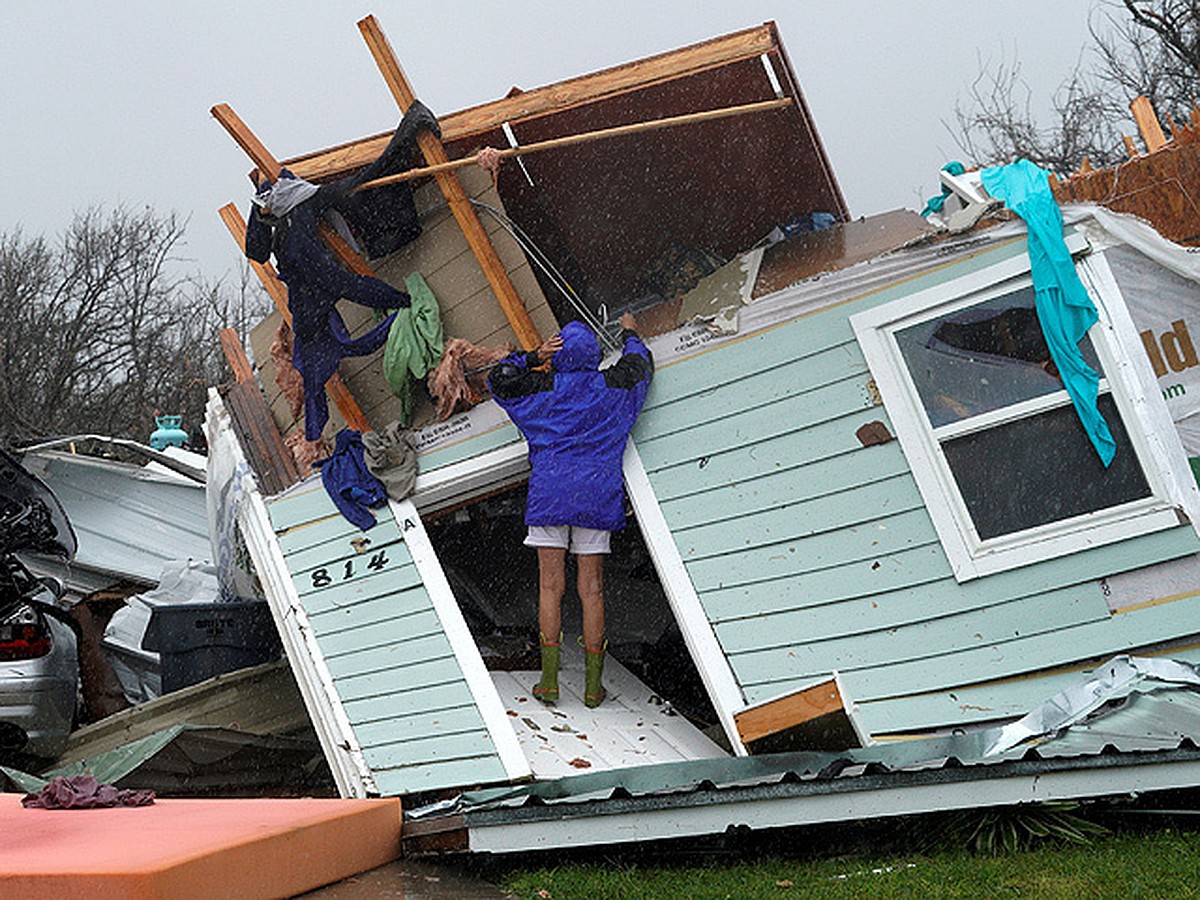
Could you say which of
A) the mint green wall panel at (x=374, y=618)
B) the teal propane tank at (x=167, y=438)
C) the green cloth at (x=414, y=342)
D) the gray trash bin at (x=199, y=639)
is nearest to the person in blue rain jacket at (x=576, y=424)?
the green cloth at (x=414, y=342)

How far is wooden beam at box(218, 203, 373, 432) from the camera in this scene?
7.11 metres

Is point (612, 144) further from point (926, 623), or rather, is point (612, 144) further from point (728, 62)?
point (926, 623)

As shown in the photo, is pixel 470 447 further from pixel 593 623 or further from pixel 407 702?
pixel 407 702

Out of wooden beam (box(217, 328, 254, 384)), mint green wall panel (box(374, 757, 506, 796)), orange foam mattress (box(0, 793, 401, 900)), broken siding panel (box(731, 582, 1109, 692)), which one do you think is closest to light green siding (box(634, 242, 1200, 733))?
broken siding panel (box(731, 582, 1109, 692))

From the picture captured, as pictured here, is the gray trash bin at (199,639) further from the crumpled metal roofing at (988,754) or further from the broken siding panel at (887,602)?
the broken siding panel at (887,602)

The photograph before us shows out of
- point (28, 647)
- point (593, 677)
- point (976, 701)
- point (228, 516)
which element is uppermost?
point (228, 516)

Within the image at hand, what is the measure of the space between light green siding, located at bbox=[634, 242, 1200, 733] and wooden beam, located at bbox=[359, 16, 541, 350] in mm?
813

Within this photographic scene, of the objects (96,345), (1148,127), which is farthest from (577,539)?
(96,345)

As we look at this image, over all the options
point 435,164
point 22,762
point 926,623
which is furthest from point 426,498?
point 22,762

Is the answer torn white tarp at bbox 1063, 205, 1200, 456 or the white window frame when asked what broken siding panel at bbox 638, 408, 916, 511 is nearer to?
the white window frame

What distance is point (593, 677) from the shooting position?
684cm

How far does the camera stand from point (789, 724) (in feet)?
17.5

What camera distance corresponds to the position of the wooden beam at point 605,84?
632 cm

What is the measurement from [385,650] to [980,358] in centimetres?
327
